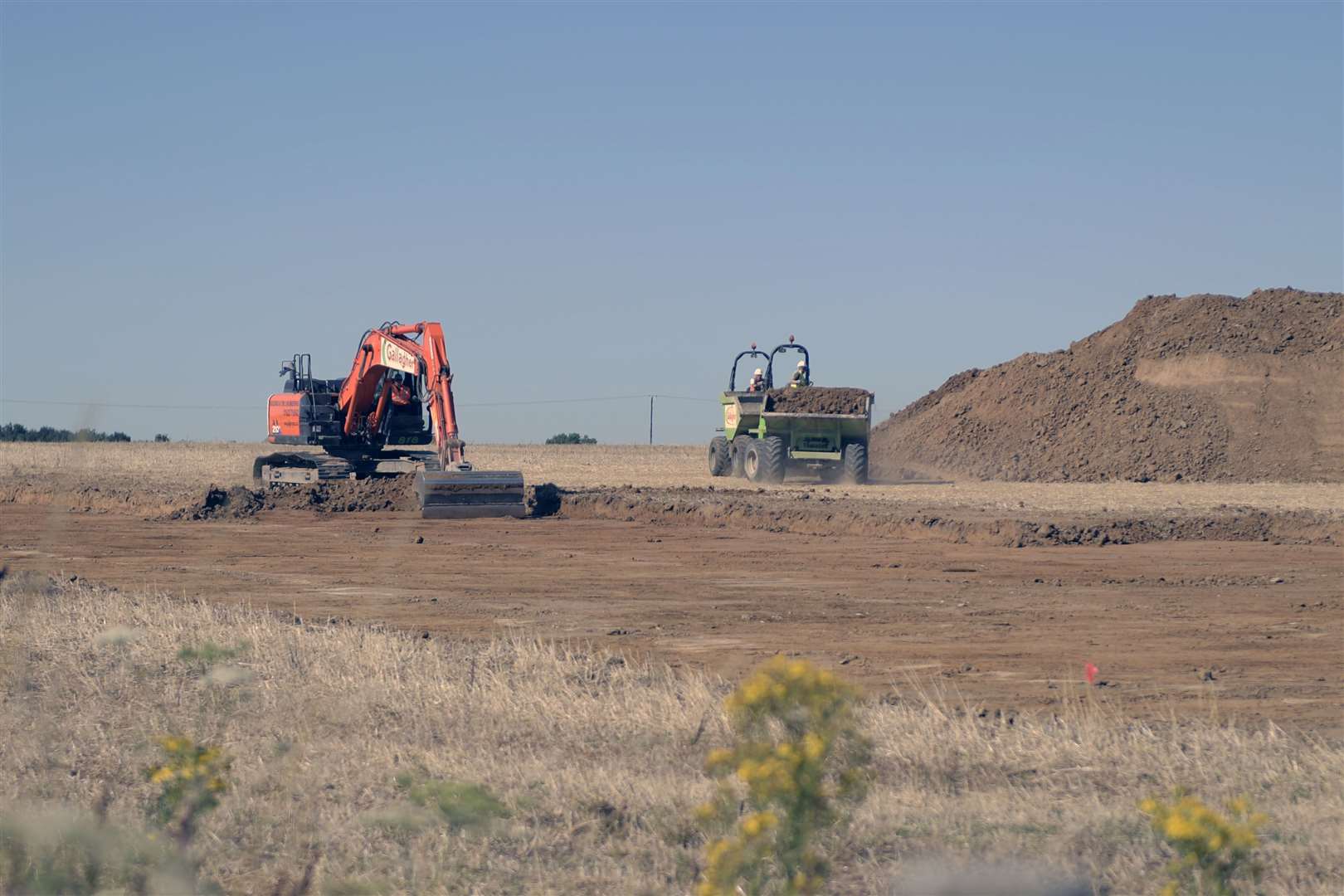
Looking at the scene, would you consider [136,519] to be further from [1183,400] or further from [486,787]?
[1183,400]

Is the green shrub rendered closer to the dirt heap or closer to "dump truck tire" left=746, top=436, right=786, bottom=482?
"dump truck tire" left=746, top=436, right=786, bottom=482

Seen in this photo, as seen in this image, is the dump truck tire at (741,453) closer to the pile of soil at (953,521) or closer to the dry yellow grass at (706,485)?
the dry yellow grass at (706,485)

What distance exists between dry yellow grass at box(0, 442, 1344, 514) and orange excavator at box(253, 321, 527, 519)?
390cm

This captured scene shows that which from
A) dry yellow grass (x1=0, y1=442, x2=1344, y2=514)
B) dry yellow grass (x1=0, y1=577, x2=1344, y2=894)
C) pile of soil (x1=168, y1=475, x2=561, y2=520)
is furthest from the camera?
dry yellow grass (x1=0, y1=442, x2=1344, y2=514)

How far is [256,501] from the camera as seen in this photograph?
78.6ft

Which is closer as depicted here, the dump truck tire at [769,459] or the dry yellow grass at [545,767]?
the dry yellow grass at [545,767]

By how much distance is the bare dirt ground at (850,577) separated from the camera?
9250mm

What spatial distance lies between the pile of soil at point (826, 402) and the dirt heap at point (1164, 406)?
8.82 meters

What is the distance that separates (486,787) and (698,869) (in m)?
1.28

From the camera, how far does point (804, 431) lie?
3097cm

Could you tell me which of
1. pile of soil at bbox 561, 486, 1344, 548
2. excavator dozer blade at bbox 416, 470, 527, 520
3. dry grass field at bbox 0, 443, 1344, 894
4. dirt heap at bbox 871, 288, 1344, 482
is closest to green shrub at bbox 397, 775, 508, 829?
dry grass field at bbox 0, 443, 1344, 894

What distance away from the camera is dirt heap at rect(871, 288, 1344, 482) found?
3719 centimetres

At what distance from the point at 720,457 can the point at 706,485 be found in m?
3.97

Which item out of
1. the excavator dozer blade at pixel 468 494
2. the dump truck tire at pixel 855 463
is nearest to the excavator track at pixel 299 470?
the excavator dozer blade at pixel 468 494
